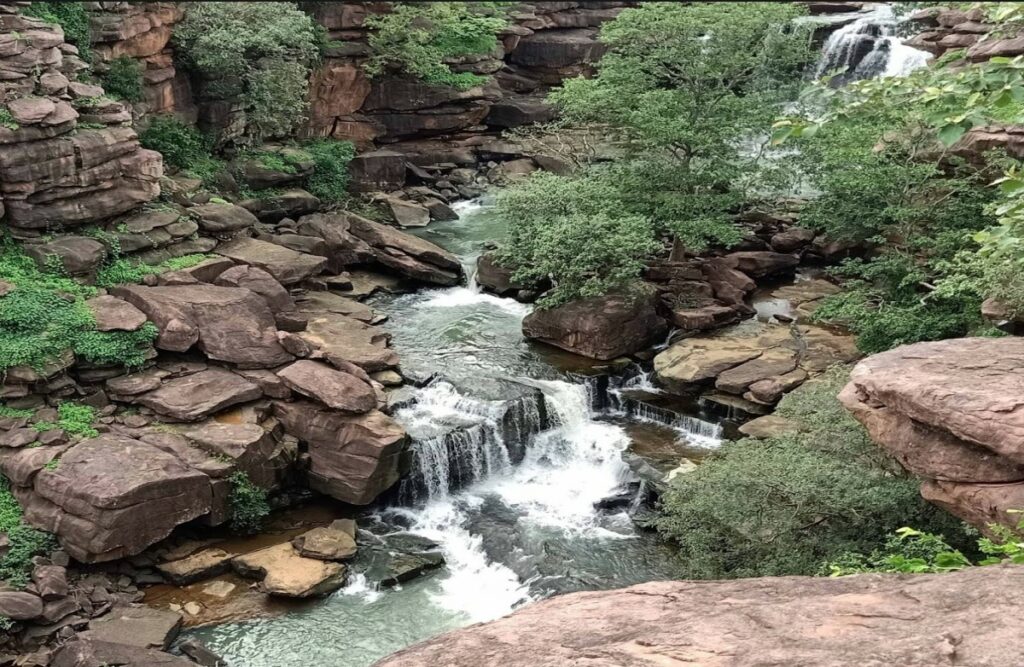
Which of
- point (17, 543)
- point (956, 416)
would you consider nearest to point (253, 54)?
point (17, 543)

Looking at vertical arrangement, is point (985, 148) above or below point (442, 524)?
above

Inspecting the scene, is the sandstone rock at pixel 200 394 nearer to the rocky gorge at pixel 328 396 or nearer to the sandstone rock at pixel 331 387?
the rocky gorge at pixel 328 396

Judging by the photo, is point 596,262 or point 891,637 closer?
point 891,637

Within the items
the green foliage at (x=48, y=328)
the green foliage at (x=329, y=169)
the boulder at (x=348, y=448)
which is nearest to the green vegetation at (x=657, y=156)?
the boulder at (x=348, y=448)

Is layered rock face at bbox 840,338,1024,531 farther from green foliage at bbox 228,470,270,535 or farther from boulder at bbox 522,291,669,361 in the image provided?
boulder at bbox 522,291,669,361

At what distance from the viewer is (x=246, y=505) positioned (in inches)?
603

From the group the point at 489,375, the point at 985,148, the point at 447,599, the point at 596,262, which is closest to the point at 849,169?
the point at 985,148

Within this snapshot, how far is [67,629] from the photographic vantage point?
12711 millimetres

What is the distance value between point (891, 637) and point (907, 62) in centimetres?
2833

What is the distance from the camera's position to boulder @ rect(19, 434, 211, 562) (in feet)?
44.5

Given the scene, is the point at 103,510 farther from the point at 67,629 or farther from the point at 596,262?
the point at 596,262

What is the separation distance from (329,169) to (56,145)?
11.4m

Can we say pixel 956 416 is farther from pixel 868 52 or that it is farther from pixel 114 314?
pixel 868 52

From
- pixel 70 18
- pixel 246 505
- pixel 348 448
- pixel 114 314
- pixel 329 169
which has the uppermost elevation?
pixel 70 18
